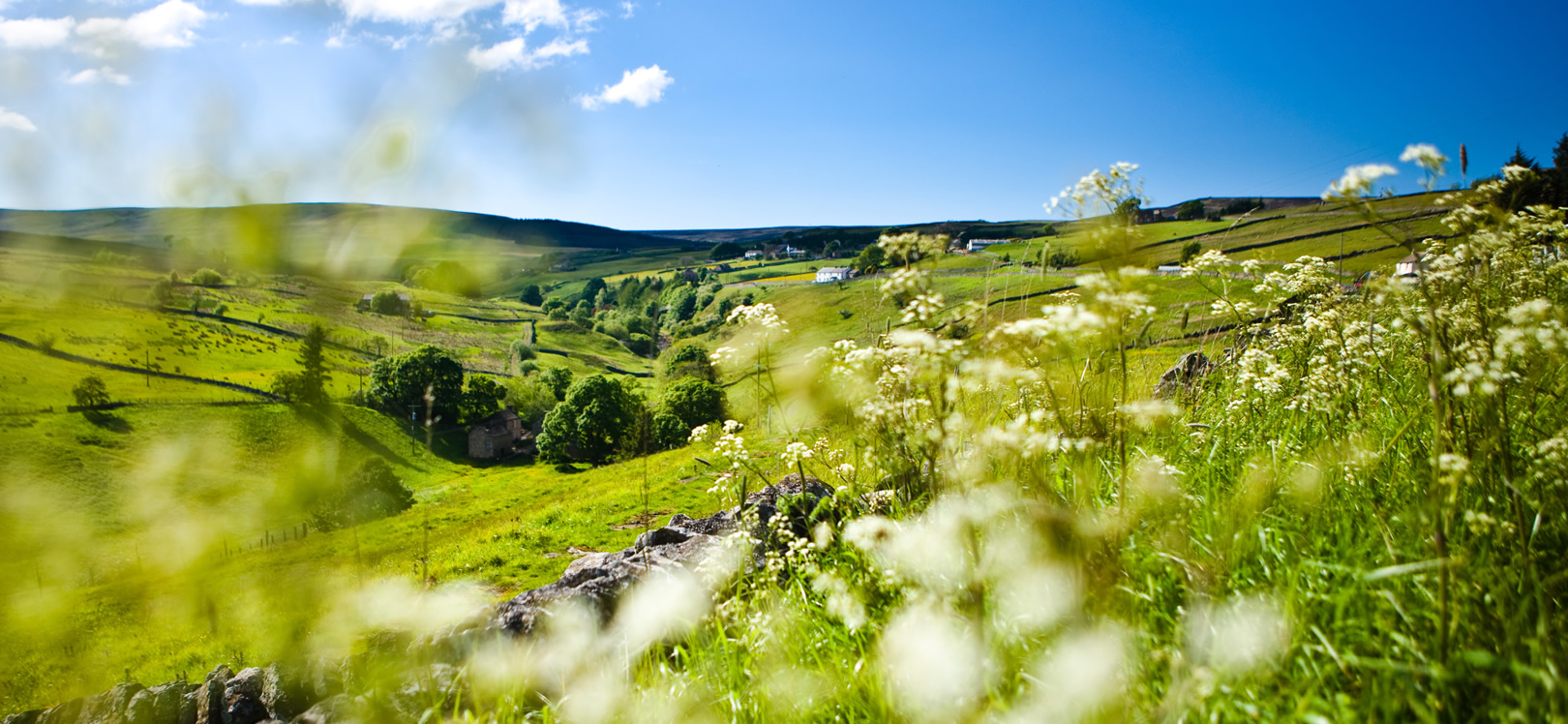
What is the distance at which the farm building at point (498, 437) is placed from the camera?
8831cm

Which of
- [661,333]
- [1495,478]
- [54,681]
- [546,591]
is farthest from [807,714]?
[661,333]

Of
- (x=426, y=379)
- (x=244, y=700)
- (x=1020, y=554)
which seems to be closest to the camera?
(x=1020, y=554)

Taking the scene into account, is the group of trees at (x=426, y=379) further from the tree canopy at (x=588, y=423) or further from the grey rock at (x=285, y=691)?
the grey rock at (x=285, y=691)

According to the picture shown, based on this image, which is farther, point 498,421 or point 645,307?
point 645,307

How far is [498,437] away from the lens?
8925 cm

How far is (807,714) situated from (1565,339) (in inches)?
163

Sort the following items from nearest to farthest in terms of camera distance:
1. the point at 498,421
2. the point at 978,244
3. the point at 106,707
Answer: the point at 106,707, the point at 978,244, the point at 498,421

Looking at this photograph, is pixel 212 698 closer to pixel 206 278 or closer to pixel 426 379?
pixel 206 278

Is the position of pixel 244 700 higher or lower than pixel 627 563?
lower

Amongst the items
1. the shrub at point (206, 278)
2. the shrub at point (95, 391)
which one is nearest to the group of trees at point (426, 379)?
the shrub at point (95, 391)

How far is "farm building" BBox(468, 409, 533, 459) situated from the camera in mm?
88312

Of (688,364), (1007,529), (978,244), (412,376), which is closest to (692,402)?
(688,364)

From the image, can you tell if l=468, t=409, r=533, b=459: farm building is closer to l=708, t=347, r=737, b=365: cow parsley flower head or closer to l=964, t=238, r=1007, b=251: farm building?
l=964, t=238, r=1007, b=251: farm building

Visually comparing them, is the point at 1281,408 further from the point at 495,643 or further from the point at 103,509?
the point at 103,509
